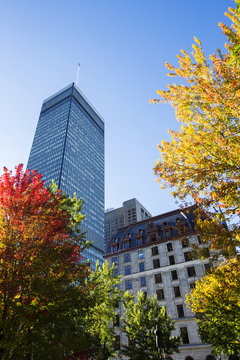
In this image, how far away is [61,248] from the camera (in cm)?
988

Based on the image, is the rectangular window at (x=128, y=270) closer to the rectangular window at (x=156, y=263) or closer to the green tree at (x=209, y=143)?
the rectangular window at (x=156, y=263)

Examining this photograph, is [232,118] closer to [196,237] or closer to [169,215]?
[196,237]

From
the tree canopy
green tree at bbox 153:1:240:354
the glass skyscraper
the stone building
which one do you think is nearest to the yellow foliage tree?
green tree at bbox 153:1:240:354

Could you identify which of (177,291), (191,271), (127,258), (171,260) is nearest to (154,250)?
(171,260)

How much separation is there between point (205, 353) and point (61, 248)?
31.0 m

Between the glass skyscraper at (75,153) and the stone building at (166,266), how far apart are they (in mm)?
63792

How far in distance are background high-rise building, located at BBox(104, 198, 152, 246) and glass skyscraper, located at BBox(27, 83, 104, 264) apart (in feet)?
49.0

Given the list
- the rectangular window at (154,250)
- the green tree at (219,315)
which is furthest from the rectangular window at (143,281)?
the green tree at (219,315)

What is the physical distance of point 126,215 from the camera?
13725 cm

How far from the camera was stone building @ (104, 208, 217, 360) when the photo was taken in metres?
32.3

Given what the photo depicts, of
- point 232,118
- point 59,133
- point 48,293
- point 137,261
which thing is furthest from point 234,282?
point 59,133

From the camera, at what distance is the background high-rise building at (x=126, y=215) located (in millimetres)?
134288

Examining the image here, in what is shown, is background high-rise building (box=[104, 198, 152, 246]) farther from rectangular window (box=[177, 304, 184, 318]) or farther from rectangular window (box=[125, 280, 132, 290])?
rectangular window (box=[177, 304, 184, 318])

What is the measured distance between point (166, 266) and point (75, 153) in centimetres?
10540
